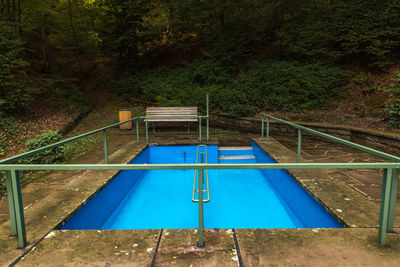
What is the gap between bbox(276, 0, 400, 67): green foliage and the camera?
9.00 metres

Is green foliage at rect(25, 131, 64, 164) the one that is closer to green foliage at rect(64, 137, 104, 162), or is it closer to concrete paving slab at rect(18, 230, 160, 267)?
green foliage at rect(64, 137, 104, 162)

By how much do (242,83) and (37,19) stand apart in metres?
11.1

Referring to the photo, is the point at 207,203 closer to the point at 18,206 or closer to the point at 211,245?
the point at 211,245

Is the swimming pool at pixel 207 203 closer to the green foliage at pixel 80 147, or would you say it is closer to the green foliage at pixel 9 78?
the green foliage at pixel 80 147

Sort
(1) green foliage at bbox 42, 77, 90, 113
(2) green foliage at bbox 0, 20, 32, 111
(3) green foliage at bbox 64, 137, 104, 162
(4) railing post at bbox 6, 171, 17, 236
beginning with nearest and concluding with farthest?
(4) railing post at bbox 6, 171, 17, 236 < (3) green foliage at bbox 64, 137, 104, 162 < (2) green foliage at bbox 0, 20, 32, 111 < (1) green foliage at bbox 42, 77, 90, 113

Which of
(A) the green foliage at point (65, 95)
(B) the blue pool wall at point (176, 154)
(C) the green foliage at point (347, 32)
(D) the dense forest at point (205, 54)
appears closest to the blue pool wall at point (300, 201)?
(B) the blue pool wall at point (176, 154)

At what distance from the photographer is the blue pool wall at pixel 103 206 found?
288 centimetres

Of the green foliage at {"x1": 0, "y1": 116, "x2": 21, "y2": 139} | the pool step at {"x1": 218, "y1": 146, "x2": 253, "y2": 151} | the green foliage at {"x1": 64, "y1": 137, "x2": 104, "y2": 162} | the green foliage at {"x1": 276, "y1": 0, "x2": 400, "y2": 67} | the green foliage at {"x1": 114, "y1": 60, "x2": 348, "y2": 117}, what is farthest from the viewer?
the green foliage at {"x1": 114, "y1": 60, "x2": 348, "y2": 117}

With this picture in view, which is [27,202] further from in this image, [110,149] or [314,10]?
[314,10]

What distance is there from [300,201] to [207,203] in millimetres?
1627

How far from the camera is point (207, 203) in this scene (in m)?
4.52

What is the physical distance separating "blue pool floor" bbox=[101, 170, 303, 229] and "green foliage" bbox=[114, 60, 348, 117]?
14.5 feet

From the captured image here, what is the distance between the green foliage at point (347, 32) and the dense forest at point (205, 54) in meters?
0.04

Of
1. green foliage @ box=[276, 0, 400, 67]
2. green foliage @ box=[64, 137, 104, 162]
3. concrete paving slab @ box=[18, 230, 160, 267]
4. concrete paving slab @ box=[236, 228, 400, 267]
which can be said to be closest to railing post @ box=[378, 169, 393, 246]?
concrete paving slab @ box=[236, 228, 400, 267]
